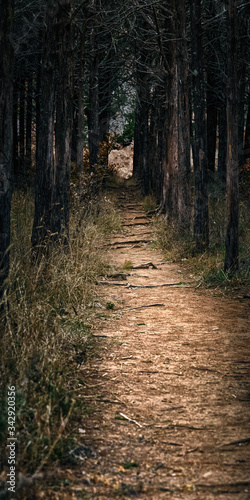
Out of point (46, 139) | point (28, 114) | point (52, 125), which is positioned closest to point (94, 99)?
point (52, 125)

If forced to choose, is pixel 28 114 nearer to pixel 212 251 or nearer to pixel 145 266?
pixel 145 266

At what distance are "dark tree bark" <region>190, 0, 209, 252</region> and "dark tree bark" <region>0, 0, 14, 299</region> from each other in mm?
5628

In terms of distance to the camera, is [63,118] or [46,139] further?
[63,118]

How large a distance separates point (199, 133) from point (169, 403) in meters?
6.71

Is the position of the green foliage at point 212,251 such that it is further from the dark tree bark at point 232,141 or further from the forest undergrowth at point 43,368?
the forest undergrowth at point 43,368

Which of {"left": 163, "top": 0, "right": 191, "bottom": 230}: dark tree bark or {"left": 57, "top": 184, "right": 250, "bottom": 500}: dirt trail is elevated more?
{"left": 163, "top": 0, "right": 191, "bottom": 230}: dark tree bark

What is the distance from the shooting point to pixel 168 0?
38.4ft

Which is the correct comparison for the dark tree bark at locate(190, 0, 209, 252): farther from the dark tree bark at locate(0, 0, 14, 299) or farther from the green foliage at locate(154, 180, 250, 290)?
the dark tree bark at locate(0, 0, 14, 299)

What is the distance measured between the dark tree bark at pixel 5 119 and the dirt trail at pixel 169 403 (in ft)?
4.80

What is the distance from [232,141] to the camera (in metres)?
7.57

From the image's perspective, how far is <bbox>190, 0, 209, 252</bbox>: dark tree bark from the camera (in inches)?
363

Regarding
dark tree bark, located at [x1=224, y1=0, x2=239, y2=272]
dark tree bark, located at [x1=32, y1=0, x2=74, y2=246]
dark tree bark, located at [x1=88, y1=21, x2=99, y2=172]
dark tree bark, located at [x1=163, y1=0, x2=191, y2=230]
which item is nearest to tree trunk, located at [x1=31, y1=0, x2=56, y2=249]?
dark tree bark, located at [x1=32, y1=0, x2=74, y2=246]

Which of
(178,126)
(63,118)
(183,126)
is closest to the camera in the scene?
(63,118)

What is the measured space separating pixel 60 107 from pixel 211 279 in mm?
3922
